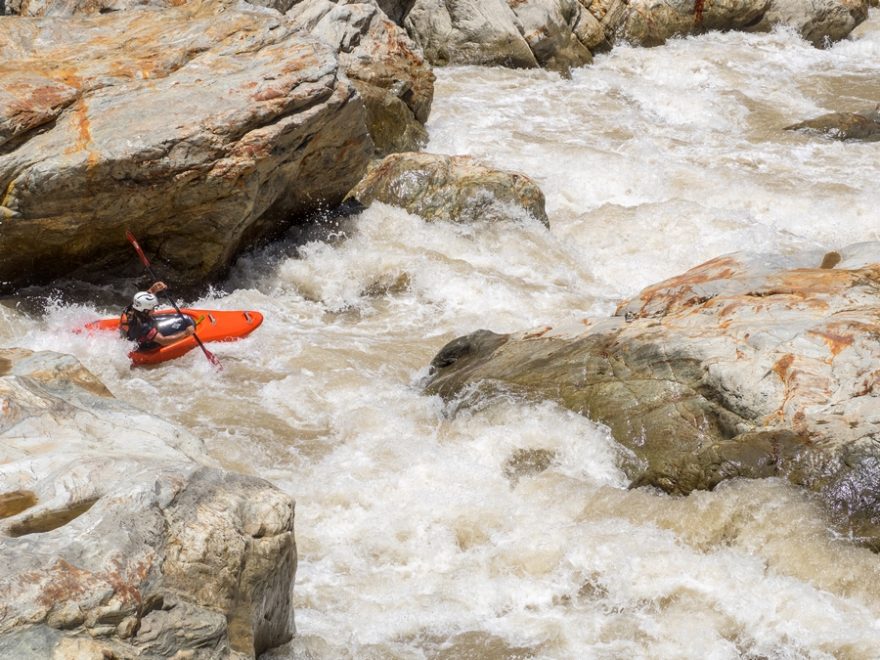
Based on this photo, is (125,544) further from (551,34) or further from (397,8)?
(551,34)

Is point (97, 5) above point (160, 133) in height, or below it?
above

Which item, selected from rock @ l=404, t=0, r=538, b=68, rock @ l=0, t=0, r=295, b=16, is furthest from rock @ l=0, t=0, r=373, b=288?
rock @ l=404, t=0, r=538, b=68

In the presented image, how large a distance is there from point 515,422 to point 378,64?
6.81 meters

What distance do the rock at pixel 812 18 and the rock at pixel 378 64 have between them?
956 cm

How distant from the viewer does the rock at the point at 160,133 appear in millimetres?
7730

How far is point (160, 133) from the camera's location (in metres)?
7.88

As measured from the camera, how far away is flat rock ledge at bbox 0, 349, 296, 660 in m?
2.83

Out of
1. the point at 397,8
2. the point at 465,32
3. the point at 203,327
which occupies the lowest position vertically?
the point at 203,327

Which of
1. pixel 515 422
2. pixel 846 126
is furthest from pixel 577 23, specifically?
pixel 515 422

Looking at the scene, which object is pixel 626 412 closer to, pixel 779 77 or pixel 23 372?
pixel 23 372

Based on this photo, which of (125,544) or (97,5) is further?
(97,5)

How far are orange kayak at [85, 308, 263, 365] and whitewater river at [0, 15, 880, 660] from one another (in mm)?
143

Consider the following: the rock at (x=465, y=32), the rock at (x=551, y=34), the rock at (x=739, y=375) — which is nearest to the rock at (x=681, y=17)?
the rock at (x=551, y=34)

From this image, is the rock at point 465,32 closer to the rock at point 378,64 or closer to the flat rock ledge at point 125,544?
the rock at point 378,64
